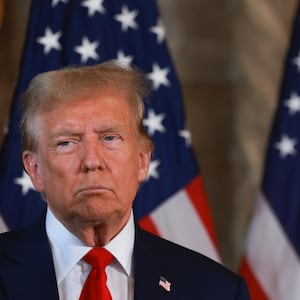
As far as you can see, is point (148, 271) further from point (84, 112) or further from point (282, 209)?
point (282, 209)

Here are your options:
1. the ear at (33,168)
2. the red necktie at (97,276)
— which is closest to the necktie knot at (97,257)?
the red necktie at (97,276)

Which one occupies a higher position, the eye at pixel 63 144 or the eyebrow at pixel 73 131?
the eyebrow at pixel 73 131

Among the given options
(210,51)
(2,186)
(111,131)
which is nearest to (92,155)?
(111,131)

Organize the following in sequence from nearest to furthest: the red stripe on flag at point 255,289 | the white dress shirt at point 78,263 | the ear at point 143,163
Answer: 1. the white dress shirt at point 78,263
2. the ear at point 143,163
3. the red stripe on flag at point 255,289

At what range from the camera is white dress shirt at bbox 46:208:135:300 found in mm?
2557

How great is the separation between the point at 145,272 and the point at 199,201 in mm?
1897

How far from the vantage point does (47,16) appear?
4.30m

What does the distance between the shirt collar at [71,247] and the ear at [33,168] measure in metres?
0.09

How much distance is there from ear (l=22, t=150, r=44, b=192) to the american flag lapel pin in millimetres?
438

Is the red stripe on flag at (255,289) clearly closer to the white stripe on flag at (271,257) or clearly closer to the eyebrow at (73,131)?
the white stripe on flag at (271,257)

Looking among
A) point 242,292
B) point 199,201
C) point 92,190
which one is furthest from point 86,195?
point 199,201

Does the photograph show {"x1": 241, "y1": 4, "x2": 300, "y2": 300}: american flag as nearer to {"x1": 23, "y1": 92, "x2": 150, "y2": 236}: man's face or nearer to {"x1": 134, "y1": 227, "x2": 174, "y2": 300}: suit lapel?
{"x1": 134, "y1": 227, "x2": 174, "y2": 300}: suit lapel

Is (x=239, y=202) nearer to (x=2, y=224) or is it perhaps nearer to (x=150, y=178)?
(x=150, y=178)

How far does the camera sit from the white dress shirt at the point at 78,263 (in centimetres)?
256
